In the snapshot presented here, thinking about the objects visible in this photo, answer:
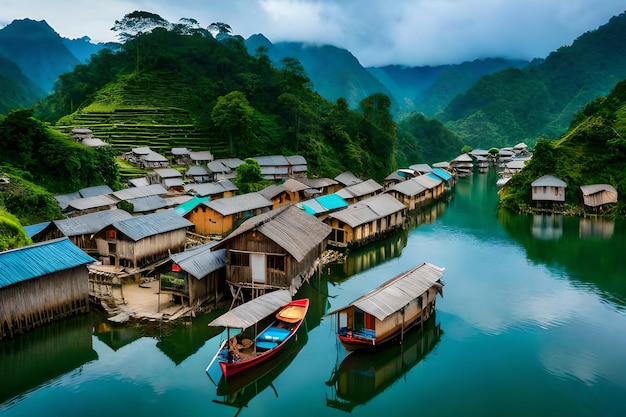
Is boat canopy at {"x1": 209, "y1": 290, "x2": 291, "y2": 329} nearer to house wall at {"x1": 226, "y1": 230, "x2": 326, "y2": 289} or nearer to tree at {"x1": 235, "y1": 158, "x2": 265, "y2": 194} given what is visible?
house wall at {"x1": 226, "y1": 230, "x2": 326, "y2": 289}

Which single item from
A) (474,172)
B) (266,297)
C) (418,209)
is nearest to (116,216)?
(266,297)

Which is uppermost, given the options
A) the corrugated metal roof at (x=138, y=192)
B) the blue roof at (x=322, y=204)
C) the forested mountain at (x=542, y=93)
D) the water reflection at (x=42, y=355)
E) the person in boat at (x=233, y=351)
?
the forested mountain at (x=542, y=93)

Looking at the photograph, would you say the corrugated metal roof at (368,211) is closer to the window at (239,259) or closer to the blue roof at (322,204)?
the blue roof at (322,204)

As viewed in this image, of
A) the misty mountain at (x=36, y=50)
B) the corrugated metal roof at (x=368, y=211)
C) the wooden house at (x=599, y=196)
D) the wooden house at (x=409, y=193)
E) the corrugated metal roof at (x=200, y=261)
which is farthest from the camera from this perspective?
the misty mountain at (x=36, y=50)

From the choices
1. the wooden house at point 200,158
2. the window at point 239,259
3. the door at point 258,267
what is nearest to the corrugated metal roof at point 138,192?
the wooden house at point 200,158

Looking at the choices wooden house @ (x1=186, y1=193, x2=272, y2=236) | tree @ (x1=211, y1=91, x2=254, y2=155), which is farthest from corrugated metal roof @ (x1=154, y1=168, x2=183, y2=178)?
wooden house @ (x1=186, y1=193, x2=272, y2=236)

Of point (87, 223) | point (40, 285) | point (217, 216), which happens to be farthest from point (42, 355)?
point (217, 216)
